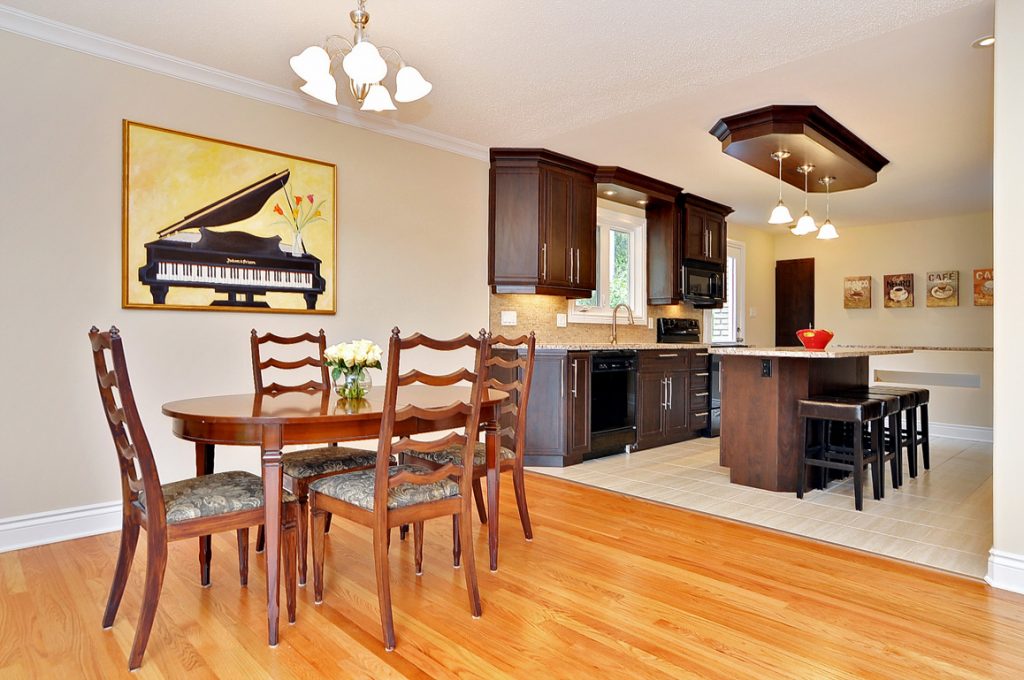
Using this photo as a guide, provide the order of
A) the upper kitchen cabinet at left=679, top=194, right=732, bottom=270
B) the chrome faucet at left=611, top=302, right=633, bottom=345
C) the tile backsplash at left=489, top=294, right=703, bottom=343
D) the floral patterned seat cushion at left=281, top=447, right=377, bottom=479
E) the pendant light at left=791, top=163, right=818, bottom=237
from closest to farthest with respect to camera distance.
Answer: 1. the floral patterned seat cushion at left=281, top=447, right=377, bottom=479
2. the pendant light at left=791, top=163, right=818, bottom=237
3. the tile backsplash at left=489, top=294, right=703, bottom=343
4. the chrome faucet at left=611, top=302, right=633, bottom=345
5. the upper kitchen cabinet at left=679, top=194, right=732, bottom=270

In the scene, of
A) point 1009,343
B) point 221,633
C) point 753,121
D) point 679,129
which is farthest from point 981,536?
point 221,633

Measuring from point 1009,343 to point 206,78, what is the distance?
13.6ft

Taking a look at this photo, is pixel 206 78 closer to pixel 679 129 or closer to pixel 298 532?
pixel 298 532

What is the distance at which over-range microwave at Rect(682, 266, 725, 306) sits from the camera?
21.2 feet

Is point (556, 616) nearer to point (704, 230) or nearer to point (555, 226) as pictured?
point (555, 226)

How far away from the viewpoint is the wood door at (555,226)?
4.97m

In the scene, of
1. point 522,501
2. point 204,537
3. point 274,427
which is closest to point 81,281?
point 204,537

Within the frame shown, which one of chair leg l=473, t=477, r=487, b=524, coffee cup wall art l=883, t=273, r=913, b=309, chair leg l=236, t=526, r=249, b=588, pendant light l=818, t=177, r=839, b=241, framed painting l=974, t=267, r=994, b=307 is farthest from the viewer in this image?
coffee cup wall art l=883, t=273, r=913, b=309

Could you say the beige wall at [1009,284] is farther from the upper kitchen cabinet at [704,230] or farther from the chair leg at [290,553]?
the upper kitchen cabinet at [704,230]

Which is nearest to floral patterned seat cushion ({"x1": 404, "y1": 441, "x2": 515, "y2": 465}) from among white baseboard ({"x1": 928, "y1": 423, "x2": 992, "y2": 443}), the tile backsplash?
A: the tile backsplash

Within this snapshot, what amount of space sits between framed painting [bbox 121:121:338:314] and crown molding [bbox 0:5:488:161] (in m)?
0.32

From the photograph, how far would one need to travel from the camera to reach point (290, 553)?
2.24m

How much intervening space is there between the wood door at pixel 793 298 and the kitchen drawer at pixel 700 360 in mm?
2826

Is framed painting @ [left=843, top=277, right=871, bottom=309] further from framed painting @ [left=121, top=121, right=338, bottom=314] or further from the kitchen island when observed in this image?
framed painting @ [left=121, top=121, right=338, bottom=314]
